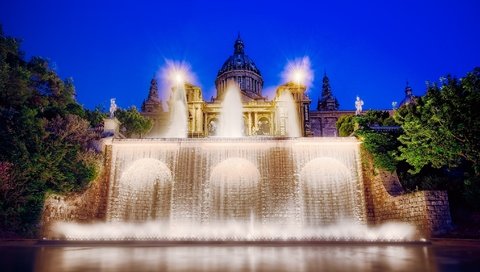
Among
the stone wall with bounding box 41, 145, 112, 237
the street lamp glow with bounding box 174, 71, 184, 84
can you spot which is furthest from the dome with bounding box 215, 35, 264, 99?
the stone wall with bounding box 41, 145, 112, 237

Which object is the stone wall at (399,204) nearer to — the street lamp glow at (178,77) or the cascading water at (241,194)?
the cascading water at (241,194)

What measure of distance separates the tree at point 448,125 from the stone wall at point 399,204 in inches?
75.1

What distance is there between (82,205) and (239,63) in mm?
50726

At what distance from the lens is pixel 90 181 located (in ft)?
61.5

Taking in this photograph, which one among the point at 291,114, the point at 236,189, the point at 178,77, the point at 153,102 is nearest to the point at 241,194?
the point at 236,189

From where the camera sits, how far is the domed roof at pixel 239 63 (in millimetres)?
63925

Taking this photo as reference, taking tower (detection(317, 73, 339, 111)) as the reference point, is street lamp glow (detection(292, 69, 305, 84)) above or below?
below

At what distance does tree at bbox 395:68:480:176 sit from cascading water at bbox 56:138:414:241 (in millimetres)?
4518

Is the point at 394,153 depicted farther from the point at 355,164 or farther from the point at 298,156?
the point at 298,156

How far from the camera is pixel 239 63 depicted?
212 ft

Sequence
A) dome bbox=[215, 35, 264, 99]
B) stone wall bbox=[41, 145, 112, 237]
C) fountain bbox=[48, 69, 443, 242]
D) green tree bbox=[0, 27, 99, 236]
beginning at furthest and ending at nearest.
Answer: dome bbox=[215, 35, 264, 99], fountain bbox=[48, 69, 443, 242], stone wall bbox=[41, 145, 112, 237], green tree bbox=[0, 27, 99, 236]

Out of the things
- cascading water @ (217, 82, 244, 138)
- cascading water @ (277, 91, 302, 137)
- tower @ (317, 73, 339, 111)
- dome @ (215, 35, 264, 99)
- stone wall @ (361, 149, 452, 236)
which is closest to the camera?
stone wall @ (361, 149, 452, 236)

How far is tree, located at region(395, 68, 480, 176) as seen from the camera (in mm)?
14469

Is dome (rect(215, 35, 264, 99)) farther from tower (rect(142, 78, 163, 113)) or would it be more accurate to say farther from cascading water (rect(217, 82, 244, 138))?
cascading water (rect(217, 82, 244, 138))
